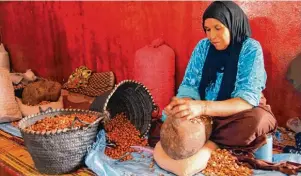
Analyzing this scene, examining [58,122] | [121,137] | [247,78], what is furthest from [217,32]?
[58,122]

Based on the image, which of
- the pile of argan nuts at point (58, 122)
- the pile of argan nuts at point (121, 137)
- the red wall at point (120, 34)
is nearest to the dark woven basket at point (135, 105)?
the pile of argan nuts at point (121, 137)

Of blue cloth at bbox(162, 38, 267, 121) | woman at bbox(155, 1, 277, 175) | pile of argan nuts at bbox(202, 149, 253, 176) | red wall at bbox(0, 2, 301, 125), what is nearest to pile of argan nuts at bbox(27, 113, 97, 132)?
woman at bbox(155, 1, 277, 175)

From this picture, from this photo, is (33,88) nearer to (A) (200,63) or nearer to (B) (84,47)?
(B) (84,47)

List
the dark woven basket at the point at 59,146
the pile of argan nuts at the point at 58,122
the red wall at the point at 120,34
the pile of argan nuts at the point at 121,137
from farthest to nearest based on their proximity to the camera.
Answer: the red wall at the point at 120,34
the pile of argan nuts at the point at 121,137
the pile of argan nuts at the point at 58,122
the dark woven basket at the point at 59,146

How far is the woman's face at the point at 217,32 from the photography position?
2.58 meters

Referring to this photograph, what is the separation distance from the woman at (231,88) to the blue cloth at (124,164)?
0.30 meters

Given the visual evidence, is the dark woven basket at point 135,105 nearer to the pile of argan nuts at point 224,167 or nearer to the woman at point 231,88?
the woman at point 231,88

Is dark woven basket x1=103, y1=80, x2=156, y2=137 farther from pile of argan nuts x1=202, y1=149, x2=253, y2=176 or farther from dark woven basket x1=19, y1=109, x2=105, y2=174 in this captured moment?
pile of argan nuts x1=202, y1=149, x2=253, y2=176

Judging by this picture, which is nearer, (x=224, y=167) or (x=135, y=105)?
(x=224, y=167)

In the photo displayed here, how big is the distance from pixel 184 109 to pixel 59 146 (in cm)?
95

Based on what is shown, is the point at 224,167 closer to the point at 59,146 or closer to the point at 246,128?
the point at 246,128

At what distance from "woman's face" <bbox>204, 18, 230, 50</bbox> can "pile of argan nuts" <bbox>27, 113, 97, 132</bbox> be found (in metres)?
1.12

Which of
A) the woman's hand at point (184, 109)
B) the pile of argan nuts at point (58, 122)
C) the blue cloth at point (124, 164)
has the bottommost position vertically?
the blue cloth at point (124, 164)

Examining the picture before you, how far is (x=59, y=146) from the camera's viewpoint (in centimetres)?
250
